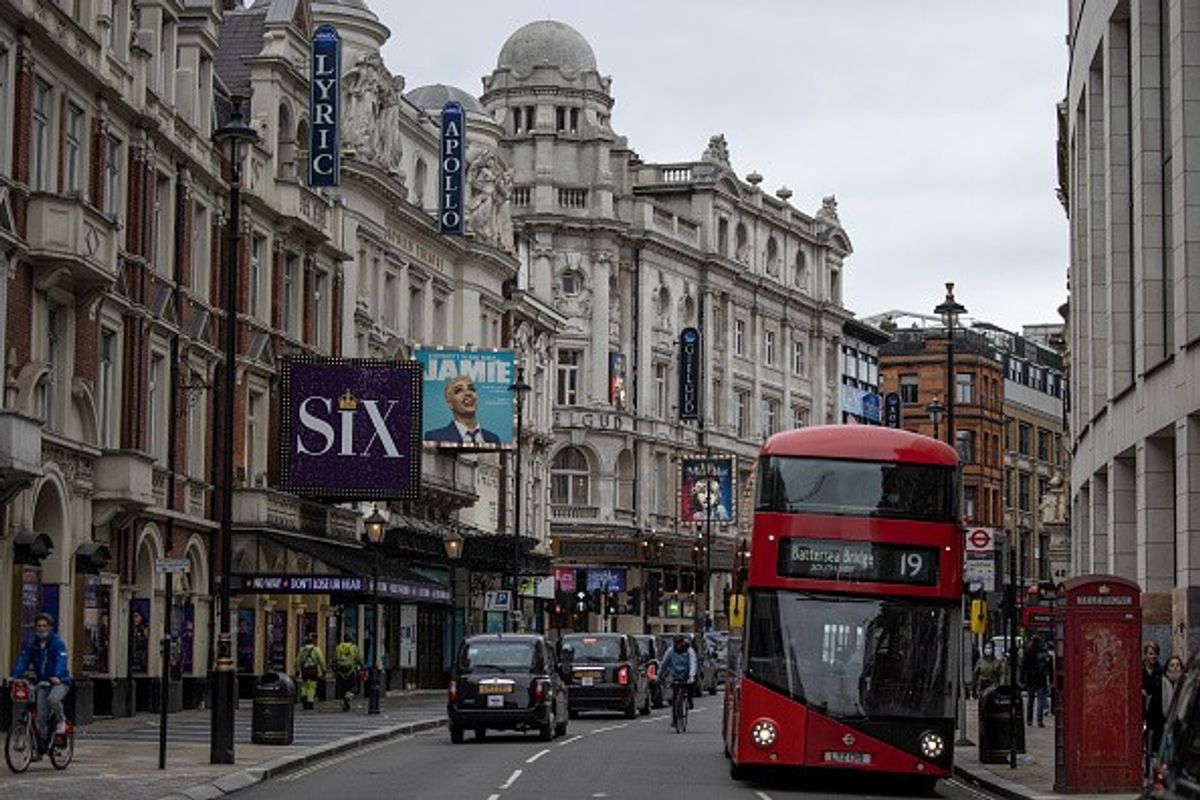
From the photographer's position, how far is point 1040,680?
51.0 m

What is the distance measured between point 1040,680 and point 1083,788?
2273 centimetres

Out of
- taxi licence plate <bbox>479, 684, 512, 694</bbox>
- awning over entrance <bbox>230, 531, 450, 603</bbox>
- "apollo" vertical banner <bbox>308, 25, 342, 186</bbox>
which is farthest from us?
"apollo" vertical banner <bbox>308, 25, 342, 186</bbox>

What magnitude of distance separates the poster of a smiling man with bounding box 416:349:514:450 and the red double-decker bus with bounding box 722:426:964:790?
3742 centimetres

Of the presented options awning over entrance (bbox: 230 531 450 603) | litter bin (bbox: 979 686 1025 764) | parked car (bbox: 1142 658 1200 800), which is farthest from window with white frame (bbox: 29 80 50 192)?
parked car (bbox: 1142 658 1200 800)

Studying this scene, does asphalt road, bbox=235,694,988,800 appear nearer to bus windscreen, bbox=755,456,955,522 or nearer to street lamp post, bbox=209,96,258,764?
street lamp post, bbox=209,96,258,764

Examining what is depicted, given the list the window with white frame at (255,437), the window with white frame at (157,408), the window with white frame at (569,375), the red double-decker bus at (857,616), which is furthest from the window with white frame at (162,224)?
the window with white frame at (569,375)

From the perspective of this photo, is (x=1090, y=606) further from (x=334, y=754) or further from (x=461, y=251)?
(x=461, y=251)

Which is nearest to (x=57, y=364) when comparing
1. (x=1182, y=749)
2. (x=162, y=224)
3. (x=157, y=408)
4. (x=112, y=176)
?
(x=112, y=176)

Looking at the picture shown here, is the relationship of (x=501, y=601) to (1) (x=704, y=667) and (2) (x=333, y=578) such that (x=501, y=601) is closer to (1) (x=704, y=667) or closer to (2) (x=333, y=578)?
(1) (x=704, y=667)

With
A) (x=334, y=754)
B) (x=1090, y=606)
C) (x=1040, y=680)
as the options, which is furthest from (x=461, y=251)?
(x=1090, y=606)

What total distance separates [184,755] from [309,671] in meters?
18.9

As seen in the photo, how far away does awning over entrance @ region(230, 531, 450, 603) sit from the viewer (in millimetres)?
52406

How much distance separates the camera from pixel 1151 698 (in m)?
30.2

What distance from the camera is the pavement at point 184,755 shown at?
2656cm
